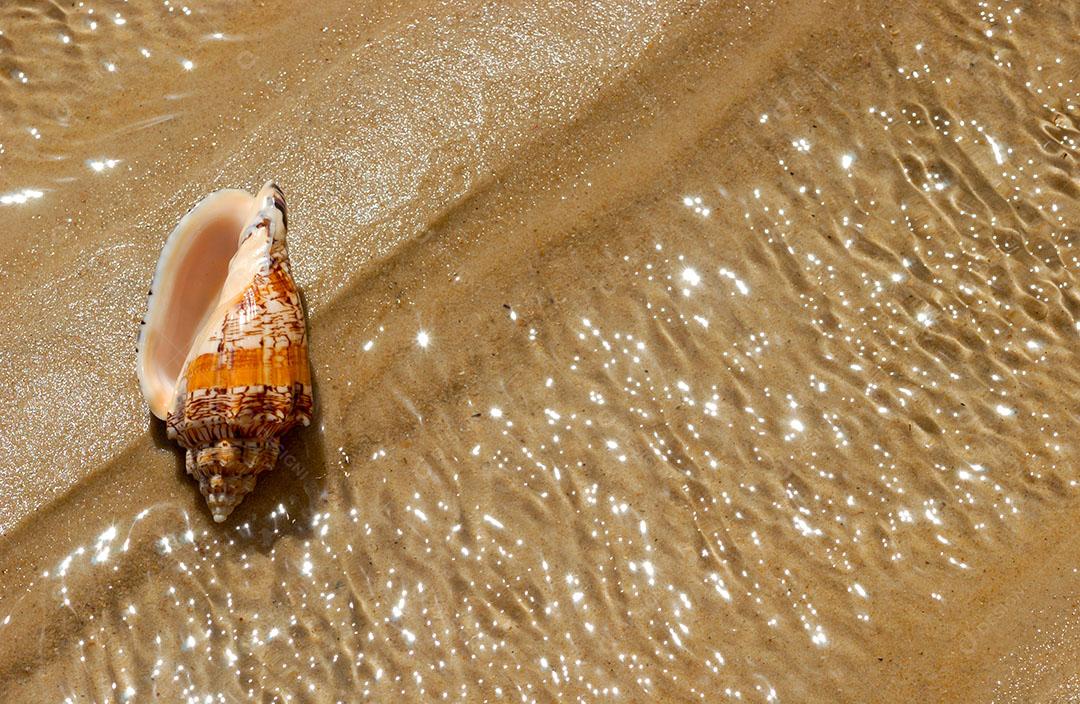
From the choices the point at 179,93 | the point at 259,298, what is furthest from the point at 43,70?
the point at 259,298

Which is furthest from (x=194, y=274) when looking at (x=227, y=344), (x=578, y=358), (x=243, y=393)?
(x=578, y=358)

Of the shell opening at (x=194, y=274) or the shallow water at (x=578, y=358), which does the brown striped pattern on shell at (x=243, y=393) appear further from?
the shallow water at (x=578, y=358)

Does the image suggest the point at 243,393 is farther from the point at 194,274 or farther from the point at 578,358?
the point at 578,358

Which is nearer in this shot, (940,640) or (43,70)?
(940,640)

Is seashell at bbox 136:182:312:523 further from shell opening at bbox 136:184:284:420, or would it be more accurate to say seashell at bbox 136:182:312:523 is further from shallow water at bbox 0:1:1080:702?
shallow water at bbox 0:1:1080:702

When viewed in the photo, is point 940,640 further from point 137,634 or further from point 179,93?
point 179,93

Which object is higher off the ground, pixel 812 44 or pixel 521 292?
pixel 812 44

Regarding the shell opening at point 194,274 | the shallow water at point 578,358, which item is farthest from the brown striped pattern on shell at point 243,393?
the shallow water at point 578,358
